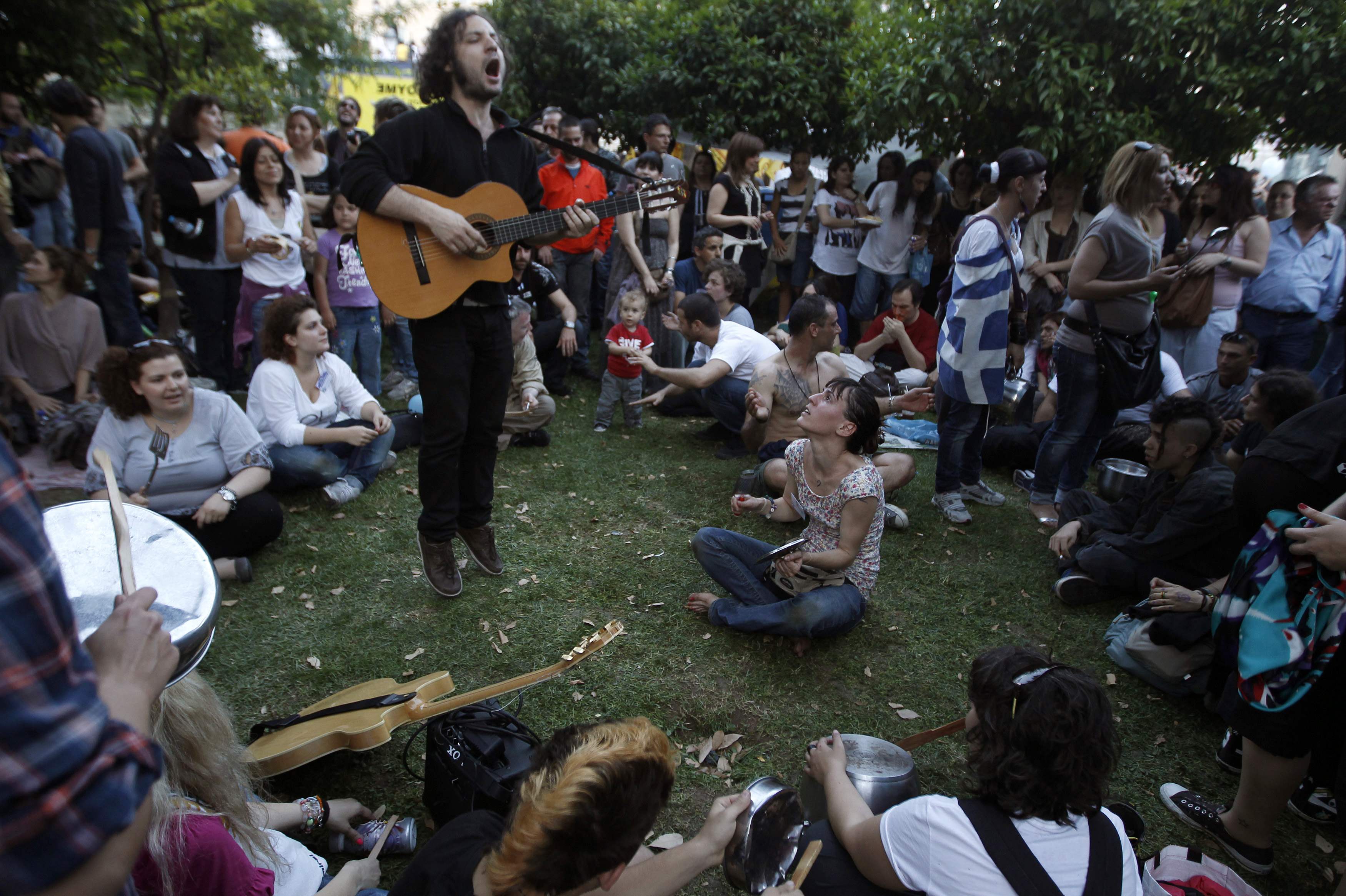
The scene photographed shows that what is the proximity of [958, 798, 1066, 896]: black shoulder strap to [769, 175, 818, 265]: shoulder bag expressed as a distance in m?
8.17

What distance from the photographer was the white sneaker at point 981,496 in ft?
17.9

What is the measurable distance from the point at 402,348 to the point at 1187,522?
6.12m

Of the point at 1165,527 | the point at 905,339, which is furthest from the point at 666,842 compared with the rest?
the point at 905,339

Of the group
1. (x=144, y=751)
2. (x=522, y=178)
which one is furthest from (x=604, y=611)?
(x=144, y=751)

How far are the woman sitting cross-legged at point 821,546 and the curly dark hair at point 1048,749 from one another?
153cm

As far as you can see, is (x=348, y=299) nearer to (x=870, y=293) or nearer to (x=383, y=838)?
(x=383, y=838)

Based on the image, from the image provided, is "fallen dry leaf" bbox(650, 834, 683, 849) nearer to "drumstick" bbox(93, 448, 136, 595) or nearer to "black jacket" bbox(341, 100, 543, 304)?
"drumstick" bbox(93, 448, 136, 595)

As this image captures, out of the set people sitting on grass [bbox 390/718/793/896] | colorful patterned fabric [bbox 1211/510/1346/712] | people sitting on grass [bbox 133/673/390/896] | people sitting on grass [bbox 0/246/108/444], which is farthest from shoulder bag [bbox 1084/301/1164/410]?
people sitting on grass [bbox 0/246/108/444]

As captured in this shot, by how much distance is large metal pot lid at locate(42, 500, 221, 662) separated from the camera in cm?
157

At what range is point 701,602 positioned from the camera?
3936 millimetres

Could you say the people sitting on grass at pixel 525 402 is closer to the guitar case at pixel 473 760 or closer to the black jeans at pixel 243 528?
the black jeans at pixel 243 528

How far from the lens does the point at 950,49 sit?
25.0 ft

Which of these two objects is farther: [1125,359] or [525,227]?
[1125,359]

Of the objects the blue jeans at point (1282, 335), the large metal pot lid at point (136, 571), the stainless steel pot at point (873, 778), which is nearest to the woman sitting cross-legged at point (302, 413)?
the large metal pot lid at point (136, 571)
